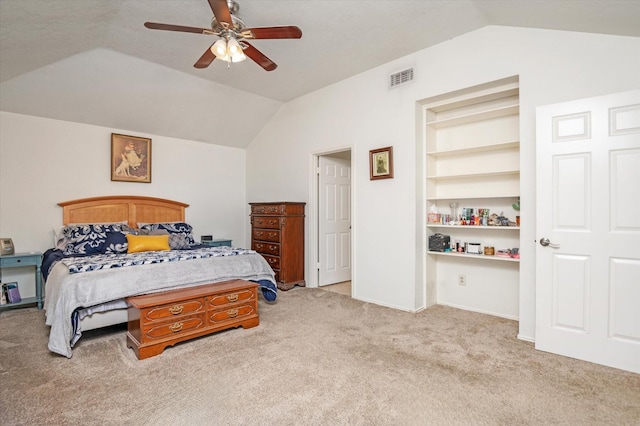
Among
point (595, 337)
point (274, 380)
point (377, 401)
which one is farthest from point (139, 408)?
point (595, 337)

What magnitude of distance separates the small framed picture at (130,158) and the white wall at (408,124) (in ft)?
6.11

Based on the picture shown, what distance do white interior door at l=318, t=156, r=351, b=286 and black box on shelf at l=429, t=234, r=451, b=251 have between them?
1650mm

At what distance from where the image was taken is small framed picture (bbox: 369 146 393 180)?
387 centimetres

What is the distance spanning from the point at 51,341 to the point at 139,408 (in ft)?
3.88

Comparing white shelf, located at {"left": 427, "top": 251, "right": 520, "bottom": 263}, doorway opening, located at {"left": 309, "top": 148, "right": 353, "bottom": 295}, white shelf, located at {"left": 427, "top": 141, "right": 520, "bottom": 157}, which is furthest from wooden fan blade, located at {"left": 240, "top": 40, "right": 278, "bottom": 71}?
white shelf, located at {"left": 427, "top": 251, "right": 520, "bottom": 263}

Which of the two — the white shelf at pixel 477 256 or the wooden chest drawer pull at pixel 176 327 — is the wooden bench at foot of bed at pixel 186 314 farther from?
the white shelf at pixel 477 256

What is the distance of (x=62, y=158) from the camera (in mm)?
4367

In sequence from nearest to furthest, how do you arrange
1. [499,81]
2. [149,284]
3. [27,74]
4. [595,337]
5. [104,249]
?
[595,337] → [149,284] → [499,81] → [27,74] → [104,249]

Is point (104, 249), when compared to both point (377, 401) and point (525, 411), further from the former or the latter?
point (525, 411)

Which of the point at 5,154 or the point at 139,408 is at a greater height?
the point at 5,154

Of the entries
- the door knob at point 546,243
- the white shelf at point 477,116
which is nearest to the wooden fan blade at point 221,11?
the white shelf at point 477,116

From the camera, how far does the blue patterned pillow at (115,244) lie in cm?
392

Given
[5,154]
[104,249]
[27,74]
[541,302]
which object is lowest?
[541,302]

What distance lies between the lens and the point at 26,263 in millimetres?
3758
